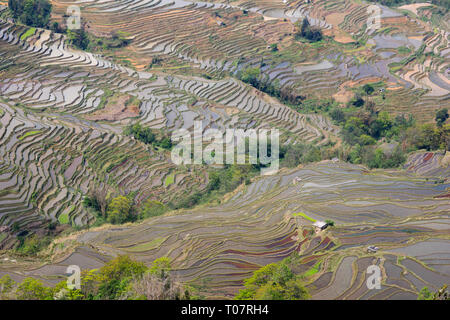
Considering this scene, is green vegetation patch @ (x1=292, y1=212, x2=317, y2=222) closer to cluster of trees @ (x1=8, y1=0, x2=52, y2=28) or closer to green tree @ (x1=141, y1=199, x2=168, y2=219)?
green tree @ (x1=141, y1=199, x2=168, y2=219)

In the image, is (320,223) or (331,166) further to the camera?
(331,166)

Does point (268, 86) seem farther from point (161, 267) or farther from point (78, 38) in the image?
point (161, 267)

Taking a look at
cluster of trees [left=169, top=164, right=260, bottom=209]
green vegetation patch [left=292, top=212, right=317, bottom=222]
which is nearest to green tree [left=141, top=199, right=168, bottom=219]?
cluster of trees [left=169, top=164, right=260, bottom=209]

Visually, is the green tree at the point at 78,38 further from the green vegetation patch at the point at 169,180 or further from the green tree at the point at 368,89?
the green tree at the point at 368,89

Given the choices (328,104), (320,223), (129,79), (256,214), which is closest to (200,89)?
(129,79)

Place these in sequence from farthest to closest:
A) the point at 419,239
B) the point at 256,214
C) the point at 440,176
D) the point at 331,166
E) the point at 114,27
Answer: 1. the point at 114,27
2. the point at 331,166
3. the point at 440,176
4. the point at 256,214
5. the point at 419,239

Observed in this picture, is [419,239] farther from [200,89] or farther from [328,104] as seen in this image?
[200,89]

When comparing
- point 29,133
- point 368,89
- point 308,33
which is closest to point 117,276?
point 29,133
